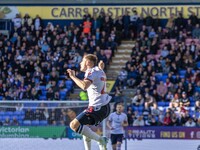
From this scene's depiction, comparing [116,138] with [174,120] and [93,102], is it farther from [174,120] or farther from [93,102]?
[93,102]

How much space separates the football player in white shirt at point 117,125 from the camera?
64.8 feet

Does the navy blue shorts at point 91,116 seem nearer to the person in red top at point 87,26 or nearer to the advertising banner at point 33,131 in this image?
the advertising banner at point 33,131

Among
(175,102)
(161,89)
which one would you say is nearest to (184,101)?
(175,102)

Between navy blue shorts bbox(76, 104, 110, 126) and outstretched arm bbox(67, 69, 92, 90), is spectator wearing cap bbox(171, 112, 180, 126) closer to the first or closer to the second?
navy blue shorts bbox(76, 104, 110, 126)

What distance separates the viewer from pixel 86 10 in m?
35.4

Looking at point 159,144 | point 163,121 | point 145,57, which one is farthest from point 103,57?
point 159,144

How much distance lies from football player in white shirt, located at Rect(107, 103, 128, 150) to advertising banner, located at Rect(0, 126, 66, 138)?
69.9 inches

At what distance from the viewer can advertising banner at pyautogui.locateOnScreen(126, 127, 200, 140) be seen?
856 inches

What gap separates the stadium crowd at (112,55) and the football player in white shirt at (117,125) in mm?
3594

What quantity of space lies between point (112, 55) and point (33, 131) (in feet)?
46.2

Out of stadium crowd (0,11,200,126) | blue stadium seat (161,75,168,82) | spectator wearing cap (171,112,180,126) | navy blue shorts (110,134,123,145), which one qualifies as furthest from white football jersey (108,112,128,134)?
blue stadium seat (161,75,168,82)

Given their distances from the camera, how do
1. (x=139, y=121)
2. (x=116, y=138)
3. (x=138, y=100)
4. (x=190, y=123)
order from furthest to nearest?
(x=138, y=100), (x=139, y=121), (x=190, y=123), (x=116, y=138)

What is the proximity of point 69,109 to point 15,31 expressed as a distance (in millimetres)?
15887

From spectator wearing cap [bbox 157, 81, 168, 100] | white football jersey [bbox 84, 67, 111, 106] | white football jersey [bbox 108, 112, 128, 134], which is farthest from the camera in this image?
spectator wearing cap [bbox 157, 81, 168, 100]
